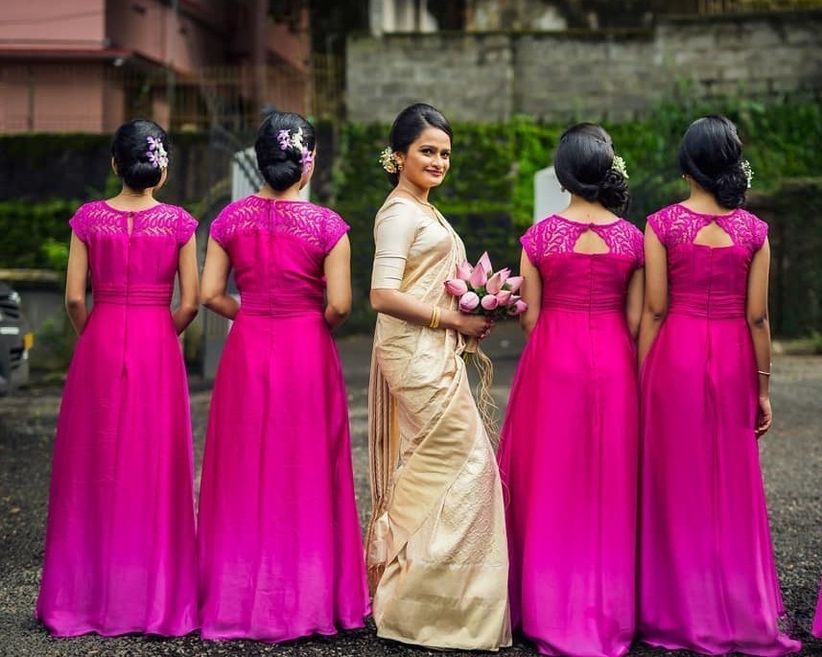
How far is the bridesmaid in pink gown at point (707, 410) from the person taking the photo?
4.75m

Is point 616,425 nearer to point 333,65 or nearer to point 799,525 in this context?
point 799,525

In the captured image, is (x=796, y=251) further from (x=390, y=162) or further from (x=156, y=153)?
(x=156, y=153)

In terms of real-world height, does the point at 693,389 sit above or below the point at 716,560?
above

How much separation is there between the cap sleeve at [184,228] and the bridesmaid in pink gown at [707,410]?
1.81 meters

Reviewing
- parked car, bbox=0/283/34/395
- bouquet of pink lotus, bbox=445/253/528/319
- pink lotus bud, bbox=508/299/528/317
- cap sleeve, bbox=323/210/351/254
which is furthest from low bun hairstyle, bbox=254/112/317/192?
parked car, bbox=0/283/34/395

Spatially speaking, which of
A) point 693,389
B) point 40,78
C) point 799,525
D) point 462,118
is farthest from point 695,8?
point 693,389

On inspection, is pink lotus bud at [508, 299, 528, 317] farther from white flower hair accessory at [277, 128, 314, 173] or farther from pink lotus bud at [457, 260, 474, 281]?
white flower hair accessory at [277, 128, 314, 173]

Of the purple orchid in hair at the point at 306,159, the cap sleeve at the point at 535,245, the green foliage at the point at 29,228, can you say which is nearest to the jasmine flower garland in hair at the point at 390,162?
the purple orchid in hair at the point at 306,159

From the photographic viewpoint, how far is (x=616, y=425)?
15.7ft

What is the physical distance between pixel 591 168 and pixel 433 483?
4.40 ft

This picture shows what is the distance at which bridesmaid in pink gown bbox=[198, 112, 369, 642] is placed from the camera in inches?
190

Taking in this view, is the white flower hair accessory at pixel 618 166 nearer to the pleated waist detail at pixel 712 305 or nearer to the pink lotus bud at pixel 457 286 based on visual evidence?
the pleated waist detail at pixel 712 305

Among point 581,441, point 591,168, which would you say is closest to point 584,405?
point 581,441

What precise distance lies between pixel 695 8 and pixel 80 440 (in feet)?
66.3
